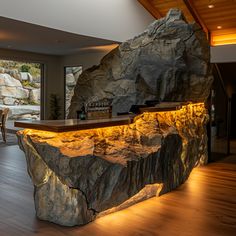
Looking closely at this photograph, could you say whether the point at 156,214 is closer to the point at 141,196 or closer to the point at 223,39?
the point at 141,196

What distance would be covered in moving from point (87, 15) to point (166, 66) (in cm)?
293

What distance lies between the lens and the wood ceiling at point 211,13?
27.2ft

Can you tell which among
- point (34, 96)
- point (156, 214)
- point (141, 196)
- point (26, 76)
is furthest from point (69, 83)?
point (156, 214)

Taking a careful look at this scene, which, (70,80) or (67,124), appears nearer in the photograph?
(67,124)

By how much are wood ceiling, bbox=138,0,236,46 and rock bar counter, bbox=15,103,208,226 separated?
5475 mm

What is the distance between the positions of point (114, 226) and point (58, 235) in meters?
0.57

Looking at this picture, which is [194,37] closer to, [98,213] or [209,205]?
[209,205]

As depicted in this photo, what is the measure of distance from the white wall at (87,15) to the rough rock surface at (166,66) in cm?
165

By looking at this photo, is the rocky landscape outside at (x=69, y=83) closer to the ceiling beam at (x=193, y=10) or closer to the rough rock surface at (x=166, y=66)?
the ceiling beam at (x=193, y=10)

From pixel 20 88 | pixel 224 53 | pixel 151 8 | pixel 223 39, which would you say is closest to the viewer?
pixel 151 8

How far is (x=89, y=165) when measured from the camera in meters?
3.12

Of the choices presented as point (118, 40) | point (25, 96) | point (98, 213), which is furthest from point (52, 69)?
point (98, 213)

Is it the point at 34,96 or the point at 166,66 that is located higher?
the point at 166,66

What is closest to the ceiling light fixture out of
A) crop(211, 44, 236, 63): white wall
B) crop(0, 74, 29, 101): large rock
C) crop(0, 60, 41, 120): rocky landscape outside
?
crop(211, 44, 236, 63): white wall
